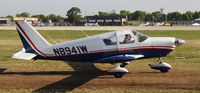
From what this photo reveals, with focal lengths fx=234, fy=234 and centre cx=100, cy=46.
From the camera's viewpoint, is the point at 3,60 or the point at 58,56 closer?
the point at 58,56

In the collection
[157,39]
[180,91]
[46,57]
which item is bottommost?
[180,91]

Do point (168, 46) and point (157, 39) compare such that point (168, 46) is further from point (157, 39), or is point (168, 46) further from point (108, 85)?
point (108, 85)

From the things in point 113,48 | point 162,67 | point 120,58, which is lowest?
point 162,67

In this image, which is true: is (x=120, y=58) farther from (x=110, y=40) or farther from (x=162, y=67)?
(x=162, y=67)

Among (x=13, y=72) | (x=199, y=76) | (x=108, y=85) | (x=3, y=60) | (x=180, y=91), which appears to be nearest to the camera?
(x=180, y=91)

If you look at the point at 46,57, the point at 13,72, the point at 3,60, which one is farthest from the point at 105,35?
the point at 3,60

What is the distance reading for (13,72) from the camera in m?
12.4

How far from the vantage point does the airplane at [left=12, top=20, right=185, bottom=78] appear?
10.9 m

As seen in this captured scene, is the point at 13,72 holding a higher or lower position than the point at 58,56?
lower

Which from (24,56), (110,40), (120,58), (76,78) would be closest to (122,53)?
(120,58)

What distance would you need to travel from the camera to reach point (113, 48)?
1098cm

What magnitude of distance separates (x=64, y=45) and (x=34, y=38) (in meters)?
1.64

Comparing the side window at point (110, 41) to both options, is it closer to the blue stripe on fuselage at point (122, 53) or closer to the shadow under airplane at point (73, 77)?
the blue stripe on fuselage at point (122, 53)

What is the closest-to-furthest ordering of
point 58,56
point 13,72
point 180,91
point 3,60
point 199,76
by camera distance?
1. point 180,91
2. point 199,76
3. point 58,56
4. point 13,72
5. point 3,60
